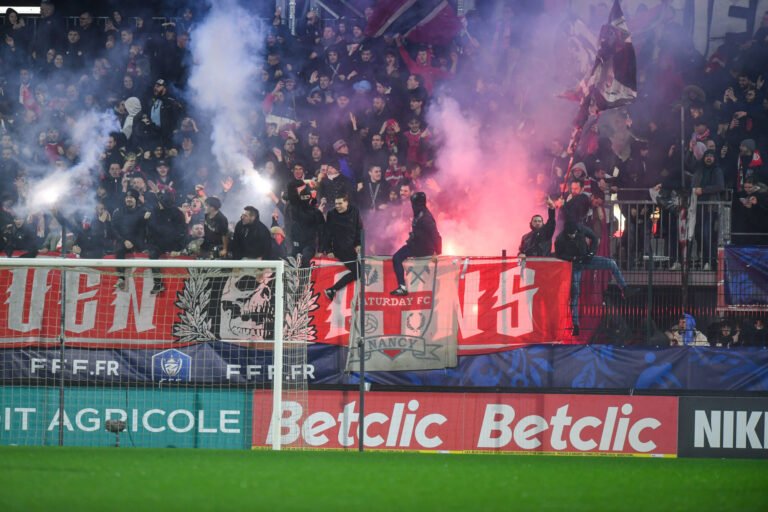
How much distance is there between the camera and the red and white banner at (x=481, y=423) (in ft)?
38.0

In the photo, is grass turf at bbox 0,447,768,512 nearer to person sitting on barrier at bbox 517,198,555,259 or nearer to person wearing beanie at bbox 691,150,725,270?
person sitting on barrier at bbox 517,198,555,259

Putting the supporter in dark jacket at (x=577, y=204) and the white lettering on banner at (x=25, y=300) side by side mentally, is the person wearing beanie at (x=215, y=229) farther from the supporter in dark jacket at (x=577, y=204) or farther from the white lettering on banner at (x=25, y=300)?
the supporter in dark jacket at (x=577, y=204)

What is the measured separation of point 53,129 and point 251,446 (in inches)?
282

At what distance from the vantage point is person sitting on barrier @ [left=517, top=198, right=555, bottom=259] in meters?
13.0

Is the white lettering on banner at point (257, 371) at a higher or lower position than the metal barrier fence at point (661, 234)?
lower

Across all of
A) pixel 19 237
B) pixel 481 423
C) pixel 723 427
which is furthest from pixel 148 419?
pixel 723 427

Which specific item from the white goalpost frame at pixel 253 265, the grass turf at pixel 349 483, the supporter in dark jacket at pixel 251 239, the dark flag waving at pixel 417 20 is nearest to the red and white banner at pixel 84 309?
the white goalpost frame at pixel 253 265

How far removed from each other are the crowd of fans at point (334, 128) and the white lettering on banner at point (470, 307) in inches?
66.4

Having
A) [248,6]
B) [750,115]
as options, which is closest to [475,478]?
[750,115]

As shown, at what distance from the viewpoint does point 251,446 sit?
11797 millimetres

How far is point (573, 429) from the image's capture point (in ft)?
38.0

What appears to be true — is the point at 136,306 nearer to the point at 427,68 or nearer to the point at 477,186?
the point at 477,186

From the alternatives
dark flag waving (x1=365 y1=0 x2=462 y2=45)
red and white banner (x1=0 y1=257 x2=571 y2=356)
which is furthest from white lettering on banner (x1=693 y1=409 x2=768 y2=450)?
dark flag waving (x1=365 y1=0 x2=462 y2=45)

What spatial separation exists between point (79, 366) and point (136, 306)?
892 millimetres
